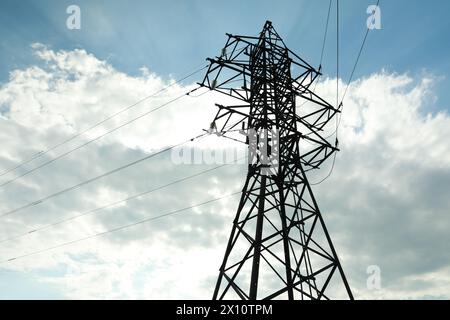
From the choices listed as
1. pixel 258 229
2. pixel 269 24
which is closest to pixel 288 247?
pixel 258 229

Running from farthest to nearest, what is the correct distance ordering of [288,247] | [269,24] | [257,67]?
1. [269,24]
2. [257,67]
3. [288,247]

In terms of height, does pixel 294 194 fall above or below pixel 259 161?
below

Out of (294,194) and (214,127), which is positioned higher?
(214,127)
